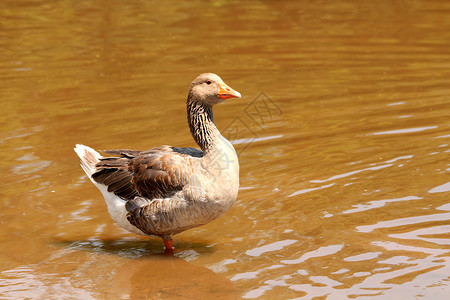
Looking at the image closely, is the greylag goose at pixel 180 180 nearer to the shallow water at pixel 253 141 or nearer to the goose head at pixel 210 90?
the goose head at pixel 210 90

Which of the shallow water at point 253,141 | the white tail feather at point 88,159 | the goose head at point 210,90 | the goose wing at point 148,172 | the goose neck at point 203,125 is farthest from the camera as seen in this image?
the white tail feather at point 88,159

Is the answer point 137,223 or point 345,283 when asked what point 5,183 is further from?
point 345,283

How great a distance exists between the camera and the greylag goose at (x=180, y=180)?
7000mm

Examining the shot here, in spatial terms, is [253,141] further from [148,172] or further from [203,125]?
[148,172]

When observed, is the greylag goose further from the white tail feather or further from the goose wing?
the white tail feather

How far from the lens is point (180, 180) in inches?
279

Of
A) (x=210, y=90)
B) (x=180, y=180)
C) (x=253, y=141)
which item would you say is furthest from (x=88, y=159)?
(x=253, y=141)

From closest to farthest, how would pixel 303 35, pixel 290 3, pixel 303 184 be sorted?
pixel 303 184 < pixel 303 35 < pixel 290 3

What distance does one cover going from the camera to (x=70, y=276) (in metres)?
7.08

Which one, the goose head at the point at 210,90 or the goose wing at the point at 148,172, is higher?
the goose head at the point at 210,90

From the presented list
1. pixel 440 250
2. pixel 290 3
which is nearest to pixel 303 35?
pixel 290 3

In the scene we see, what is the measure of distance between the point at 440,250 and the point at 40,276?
426 centimetres

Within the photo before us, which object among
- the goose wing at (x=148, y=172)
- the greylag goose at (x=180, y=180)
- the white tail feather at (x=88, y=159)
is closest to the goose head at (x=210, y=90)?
the greylag goose at (x=180, y=180)

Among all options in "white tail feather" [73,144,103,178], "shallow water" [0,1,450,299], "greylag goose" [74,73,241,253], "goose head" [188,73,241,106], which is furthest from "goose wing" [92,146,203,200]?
"shallow water" [0,1,450,299]
